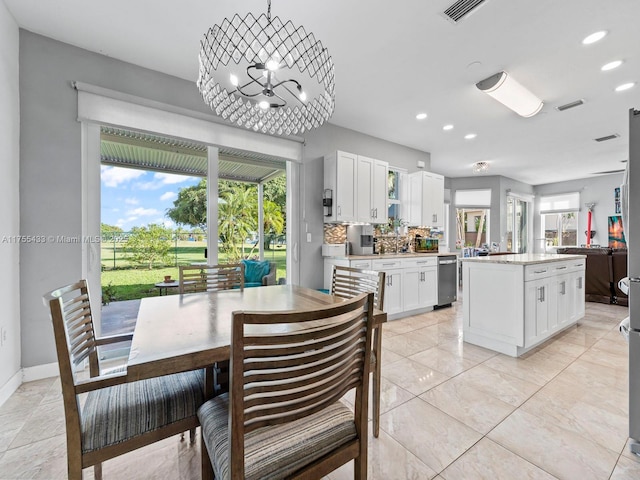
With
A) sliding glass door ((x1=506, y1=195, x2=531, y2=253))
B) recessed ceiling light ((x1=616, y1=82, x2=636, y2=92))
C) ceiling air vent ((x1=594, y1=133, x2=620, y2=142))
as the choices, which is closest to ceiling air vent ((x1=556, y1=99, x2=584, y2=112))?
recessed ceiling light ((x1=616, y1=82, x2=636, y2=92))

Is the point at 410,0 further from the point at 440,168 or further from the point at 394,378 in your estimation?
the point at 440,168

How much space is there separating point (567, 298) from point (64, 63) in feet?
18.9

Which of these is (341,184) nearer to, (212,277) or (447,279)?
(212,277)

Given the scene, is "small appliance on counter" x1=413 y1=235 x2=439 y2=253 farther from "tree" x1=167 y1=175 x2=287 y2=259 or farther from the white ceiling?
"tree" x1=167 y1=175 x2=287 y2=259

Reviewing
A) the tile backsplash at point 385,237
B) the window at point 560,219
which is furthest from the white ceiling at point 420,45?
the window at point 560,219

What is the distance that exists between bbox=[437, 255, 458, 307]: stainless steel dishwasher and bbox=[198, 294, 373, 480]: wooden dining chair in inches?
158

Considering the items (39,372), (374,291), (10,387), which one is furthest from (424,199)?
(10,387)

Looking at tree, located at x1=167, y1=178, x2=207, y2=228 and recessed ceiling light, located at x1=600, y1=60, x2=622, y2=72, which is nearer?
recessed ceiling light, located at x1=600, y1=60, x2=622, y2=72

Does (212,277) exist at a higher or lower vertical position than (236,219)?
lower

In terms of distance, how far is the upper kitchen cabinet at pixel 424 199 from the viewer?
5.12 m

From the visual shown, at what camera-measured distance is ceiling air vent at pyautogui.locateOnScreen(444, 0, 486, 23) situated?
2.03 m

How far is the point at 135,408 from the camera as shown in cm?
110

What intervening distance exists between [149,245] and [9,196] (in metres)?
1.13

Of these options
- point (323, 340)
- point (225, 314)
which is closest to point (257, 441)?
point (323, 340)
